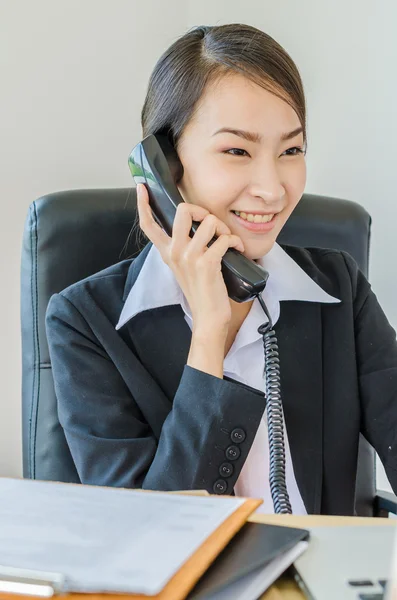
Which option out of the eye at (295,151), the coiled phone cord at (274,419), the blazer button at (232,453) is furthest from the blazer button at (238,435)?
the eye at (295,151)

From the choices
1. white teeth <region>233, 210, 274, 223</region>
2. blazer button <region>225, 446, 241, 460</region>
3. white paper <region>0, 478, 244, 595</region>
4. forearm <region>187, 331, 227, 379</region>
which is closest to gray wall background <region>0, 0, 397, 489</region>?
white teeth <region>233, 210, 274, 223</region>

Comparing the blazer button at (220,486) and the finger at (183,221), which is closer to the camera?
the blazer button at (220,486)

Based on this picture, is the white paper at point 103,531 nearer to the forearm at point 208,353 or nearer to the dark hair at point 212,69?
the forearm at point 208,353

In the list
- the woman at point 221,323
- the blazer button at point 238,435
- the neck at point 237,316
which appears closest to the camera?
the blazer button at point 238,435

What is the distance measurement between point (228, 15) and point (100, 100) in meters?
0.42

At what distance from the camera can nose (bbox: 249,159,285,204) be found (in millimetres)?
1069

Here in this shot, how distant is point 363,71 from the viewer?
1.63 m

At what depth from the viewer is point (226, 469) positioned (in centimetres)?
96

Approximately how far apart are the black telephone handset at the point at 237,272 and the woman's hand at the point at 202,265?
0.02 metres

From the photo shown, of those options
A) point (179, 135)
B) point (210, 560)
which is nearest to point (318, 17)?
point (179, 135)

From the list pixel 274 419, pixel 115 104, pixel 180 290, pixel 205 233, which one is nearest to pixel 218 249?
pixel 205 233

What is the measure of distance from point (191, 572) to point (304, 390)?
71 cm

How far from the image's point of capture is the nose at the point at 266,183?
3.51 feet

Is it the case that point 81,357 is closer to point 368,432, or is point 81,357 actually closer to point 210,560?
point 368,432
